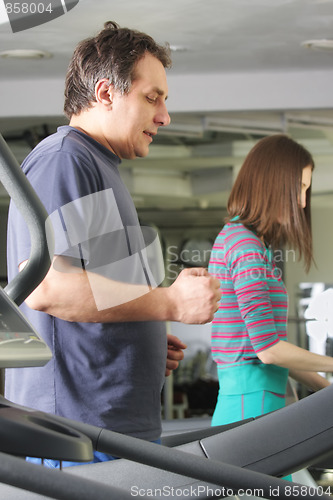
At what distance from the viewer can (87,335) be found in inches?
42.3

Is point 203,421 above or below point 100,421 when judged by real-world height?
below

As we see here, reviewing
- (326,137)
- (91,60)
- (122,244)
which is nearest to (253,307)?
(122,244)

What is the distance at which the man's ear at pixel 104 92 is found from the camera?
3.99 ft

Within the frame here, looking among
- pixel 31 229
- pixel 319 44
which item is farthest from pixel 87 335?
pixel 319 44

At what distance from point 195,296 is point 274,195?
2.72 ft

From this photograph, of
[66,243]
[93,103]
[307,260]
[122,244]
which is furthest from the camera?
[307,260]

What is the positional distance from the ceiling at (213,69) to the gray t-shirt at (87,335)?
2.33 m

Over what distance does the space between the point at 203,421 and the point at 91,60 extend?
3354mm

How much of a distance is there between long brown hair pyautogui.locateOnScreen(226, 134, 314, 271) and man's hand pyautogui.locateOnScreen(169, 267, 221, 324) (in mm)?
712

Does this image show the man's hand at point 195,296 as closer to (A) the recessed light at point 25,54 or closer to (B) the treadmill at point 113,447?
(B) the treadmill at point 113,447

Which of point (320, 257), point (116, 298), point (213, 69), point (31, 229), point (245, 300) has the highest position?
point (31, 229)

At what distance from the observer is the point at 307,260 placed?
186cm

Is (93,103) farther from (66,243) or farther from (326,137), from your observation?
(326,137)

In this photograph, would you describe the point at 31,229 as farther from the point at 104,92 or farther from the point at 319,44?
the point at 319,44
